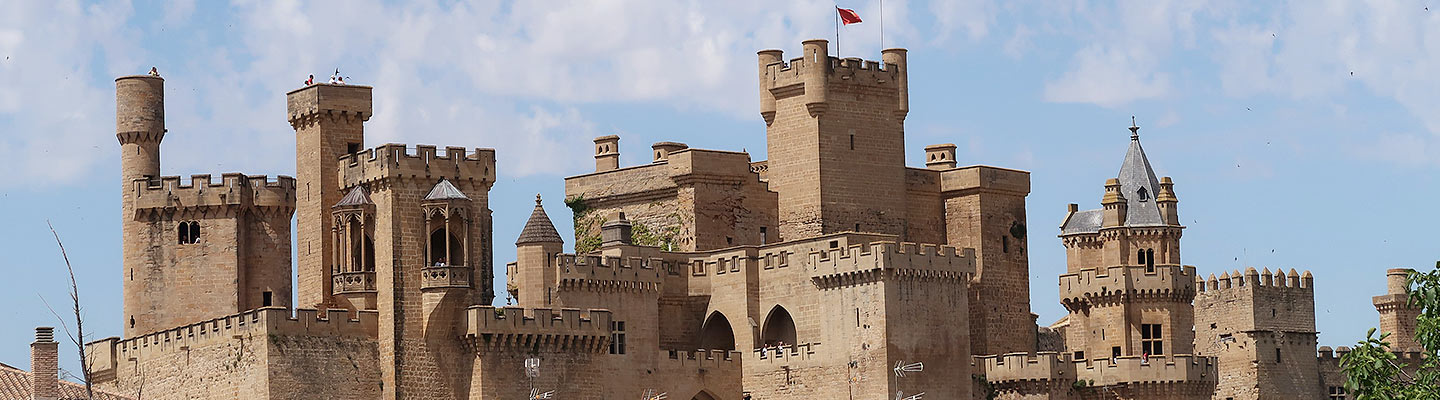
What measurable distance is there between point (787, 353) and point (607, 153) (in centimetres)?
1383

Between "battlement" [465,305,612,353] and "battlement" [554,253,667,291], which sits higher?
"battlement" [554,253,667,291]

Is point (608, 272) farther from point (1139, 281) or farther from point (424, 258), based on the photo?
point (1139, 281)

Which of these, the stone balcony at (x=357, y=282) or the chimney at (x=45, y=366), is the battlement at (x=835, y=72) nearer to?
the stone balcony at (x=357, y=282)

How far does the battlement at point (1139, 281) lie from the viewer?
87500 millimetres

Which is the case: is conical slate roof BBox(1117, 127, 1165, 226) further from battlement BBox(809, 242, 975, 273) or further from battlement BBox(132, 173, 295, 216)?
battlement BBox(132, 173, 295, 216)

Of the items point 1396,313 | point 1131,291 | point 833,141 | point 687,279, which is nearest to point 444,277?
point 687,279

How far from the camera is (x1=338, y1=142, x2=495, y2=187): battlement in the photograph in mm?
75750

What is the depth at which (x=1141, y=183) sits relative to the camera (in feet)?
308

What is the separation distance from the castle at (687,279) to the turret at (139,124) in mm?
84

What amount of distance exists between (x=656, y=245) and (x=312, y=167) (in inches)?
537

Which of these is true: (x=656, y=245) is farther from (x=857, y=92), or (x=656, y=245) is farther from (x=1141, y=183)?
(x=1141, y=183)

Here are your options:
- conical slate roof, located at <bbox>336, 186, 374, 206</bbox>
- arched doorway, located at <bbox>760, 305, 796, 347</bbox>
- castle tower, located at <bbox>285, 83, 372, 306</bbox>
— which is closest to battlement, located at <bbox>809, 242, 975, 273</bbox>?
arched doorway, located at <bbox>760, 305, 796, 347</bbox>

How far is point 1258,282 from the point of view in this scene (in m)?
97.7

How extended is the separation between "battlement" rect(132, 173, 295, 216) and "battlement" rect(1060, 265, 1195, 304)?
86.4ft
